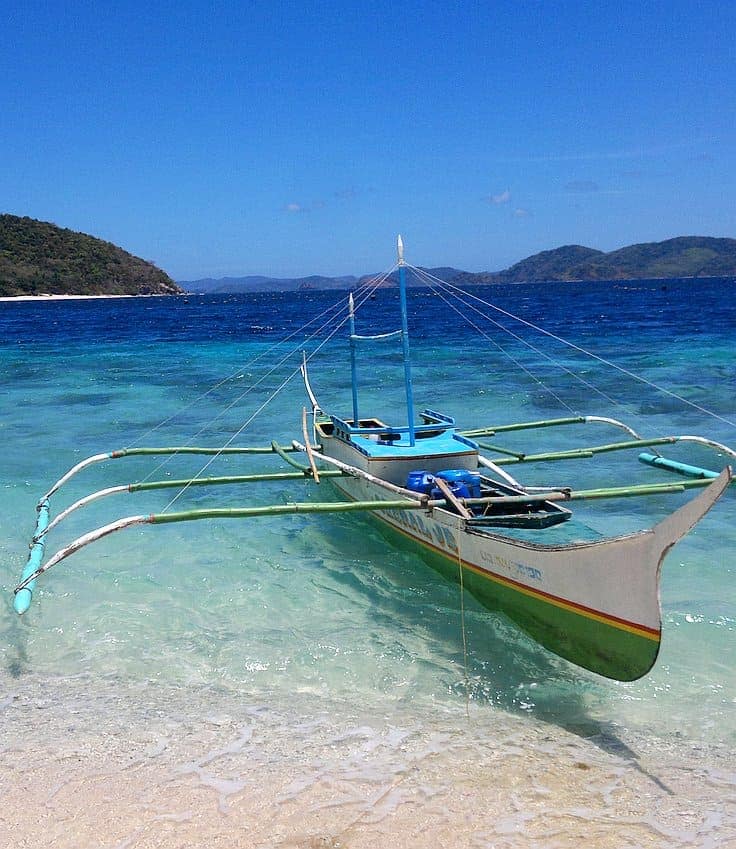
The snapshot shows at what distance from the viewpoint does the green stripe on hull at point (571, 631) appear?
5.62 metres

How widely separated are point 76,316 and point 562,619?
69409mm

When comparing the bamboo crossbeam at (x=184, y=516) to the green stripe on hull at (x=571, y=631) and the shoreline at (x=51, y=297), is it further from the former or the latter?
the shoreline at (x=51, y=297)

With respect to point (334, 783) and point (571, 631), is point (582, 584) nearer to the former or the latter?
point (571, 631)

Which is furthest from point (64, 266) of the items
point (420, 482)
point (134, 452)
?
point (420, 482)

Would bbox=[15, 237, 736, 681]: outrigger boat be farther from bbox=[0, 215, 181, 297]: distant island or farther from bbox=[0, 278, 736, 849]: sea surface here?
bbox=[0, 215, 181, 297]: distant island

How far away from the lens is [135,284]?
135250 millimetres

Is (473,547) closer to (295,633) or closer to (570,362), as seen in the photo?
(295,633)

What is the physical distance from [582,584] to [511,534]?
3.79 meters

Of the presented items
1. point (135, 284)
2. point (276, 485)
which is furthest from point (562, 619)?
point (135, 284)

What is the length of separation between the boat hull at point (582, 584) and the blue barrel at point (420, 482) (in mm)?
511

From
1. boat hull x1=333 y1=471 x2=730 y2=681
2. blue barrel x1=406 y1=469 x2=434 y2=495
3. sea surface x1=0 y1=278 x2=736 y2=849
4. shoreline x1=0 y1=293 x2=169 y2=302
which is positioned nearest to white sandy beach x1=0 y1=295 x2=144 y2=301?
shoreline x1=0 y1=293 x2=169 y2=302

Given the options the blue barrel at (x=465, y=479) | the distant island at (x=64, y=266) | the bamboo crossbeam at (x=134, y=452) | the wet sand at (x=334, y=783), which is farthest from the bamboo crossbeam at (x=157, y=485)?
the distant island at (x=64, y=266)

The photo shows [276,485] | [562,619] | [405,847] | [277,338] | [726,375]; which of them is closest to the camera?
[405,847]

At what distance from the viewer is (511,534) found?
9.76 m
